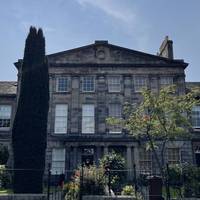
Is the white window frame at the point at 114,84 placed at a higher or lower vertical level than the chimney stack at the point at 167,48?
lower

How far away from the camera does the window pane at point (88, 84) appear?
3167 centimetres

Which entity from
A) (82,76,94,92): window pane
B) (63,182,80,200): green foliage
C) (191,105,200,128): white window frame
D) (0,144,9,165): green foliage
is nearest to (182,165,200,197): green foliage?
(63,182,80,200): green foliage

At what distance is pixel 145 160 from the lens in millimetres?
29109

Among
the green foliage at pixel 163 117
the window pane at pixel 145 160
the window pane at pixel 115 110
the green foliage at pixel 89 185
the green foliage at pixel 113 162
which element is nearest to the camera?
the green foliage at pixel 89 185

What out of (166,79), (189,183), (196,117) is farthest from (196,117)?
(189,183)

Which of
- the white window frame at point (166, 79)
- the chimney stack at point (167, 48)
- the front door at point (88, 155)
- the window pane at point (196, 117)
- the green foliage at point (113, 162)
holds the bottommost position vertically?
the green foliage at point (113, 162)

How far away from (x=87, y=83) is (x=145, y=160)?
9858 millimetres

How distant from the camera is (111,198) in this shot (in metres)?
13.5

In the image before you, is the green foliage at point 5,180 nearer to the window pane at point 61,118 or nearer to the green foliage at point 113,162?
the green foliage at point 113,162

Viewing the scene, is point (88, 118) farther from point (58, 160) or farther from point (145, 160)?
point (145, 160)

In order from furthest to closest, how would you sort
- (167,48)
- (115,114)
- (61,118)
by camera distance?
(167,48)
(115,114)
(61,118)

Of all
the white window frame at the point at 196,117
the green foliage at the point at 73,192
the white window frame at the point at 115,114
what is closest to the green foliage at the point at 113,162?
the white window frame at the point at 115,114

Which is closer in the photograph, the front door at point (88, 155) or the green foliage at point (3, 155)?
the green foliage at point (3, 155)

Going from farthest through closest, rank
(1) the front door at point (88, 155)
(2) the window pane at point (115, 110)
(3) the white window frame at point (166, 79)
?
(3) the white window frame at point (166, 79) → (2) the window pane at point (115, 110) → (1) the front door at point (88, 155)
